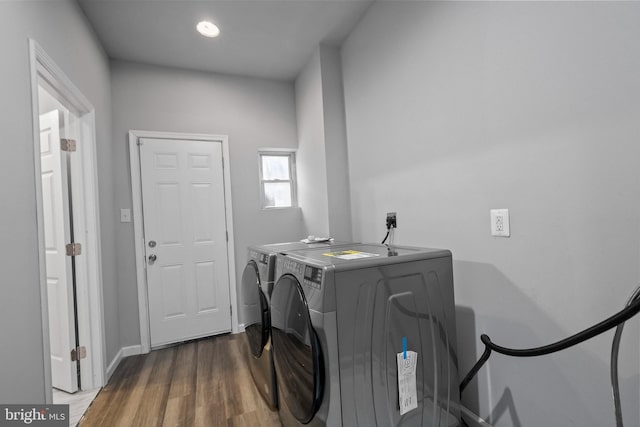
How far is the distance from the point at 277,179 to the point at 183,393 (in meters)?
2.18

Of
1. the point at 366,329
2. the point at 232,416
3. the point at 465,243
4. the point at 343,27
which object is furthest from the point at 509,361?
the point at 343,27

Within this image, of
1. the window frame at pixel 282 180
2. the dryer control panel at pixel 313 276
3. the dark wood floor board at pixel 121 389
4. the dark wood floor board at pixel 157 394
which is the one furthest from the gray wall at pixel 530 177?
the dark wood floor board at pixel 121 389

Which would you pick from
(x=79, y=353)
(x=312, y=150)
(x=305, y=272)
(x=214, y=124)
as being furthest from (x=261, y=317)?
(x=214, y=124)

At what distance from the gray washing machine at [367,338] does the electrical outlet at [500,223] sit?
0.83 feet

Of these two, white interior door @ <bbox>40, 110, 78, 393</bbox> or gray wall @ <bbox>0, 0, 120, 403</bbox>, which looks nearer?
gray wall @ <bbox>0, 0, 120, 403</bbox>

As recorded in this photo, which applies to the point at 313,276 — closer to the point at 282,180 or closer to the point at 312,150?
the point at 312,150

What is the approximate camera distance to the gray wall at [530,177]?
3.16ft

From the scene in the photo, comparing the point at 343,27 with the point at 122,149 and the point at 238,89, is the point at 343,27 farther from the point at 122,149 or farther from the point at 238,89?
the point at 122,149

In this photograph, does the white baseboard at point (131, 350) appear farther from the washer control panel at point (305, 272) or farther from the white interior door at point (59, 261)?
the washer control panel at point (305, 272)

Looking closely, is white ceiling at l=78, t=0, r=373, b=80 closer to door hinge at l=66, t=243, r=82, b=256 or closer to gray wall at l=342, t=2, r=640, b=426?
gray wall at l=342, t=2, r=640, b=426

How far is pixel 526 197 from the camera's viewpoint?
1225mm

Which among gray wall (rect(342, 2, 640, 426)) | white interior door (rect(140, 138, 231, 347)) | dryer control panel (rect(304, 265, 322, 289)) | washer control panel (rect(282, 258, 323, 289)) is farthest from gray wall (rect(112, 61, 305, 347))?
dryer control panel (rect(304, 265, 322, 289))

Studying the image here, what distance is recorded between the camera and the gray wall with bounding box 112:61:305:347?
271 centimetres

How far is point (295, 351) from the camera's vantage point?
1.25 meters
